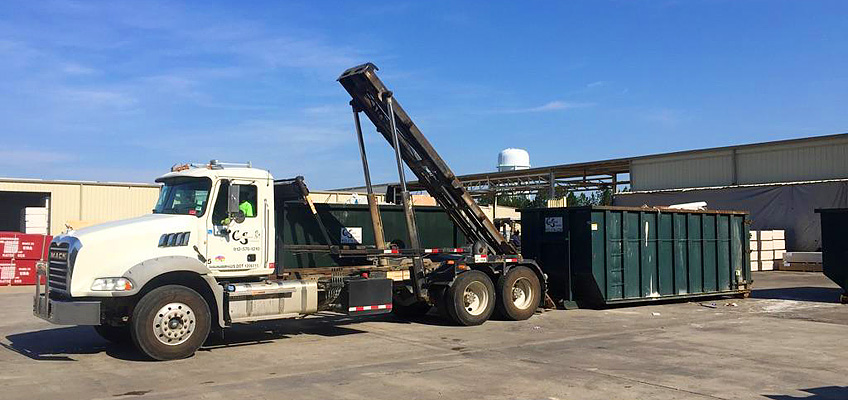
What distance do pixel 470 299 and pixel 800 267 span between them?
71.5 feet

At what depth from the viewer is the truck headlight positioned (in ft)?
33.0

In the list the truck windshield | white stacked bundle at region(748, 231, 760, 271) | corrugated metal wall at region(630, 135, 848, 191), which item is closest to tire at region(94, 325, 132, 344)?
the truck windshield

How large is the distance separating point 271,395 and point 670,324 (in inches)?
367

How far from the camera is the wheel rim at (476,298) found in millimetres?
14367

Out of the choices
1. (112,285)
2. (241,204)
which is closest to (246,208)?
(241,204)

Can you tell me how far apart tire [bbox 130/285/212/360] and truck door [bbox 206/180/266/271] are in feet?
2.61

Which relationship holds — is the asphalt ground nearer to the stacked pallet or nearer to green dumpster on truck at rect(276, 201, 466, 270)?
green dumpster on truck at rect(276, 201, 466, 270)

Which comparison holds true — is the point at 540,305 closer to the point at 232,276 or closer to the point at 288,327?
the point at 288,327

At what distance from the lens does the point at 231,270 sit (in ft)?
37.0

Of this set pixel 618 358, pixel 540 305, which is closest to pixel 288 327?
pixel 540 305

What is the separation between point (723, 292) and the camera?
19.4 meters

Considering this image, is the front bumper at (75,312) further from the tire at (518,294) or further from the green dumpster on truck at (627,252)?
the green dumpster on truck at (627,252)

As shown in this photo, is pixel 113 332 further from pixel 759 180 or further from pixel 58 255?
pixel 759 180

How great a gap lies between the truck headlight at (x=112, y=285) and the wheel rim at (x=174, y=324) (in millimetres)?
571
